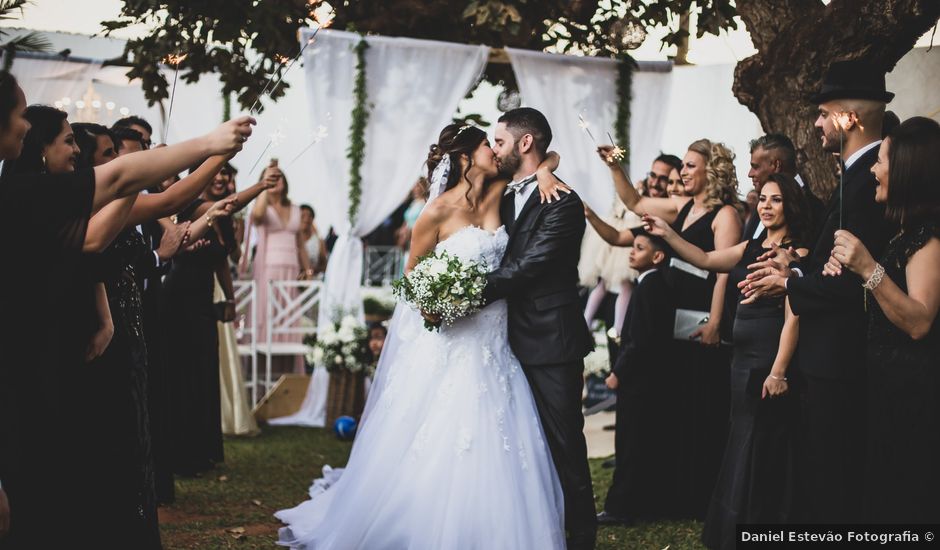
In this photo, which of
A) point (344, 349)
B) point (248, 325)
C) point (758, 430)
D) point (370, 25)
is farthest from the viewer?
point (248, 325)

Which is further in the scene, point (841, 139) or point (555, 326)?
point (555, 326)

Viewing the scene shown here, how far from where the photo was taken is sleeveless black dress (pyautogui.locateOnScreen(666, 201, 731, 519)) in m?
6.32

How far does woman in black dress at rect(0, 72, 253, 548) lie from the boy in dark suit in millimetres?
3779

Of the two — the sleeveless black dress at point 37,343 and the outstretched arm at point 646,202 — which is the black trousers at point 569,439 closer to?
the outstretched arm at point 646,202

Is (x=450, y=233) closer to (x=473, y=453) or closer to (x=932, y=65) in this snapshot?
(x=473, y=453)

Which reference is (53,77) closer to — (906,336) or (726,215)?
(726,215)

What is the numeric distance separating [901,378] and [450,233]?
2.51m

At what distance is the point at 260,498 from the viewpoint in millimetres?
6816

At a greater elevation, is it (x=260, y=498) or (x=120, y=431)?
(x=120, y=431)

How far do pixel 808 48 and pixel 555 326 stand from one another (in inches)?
105

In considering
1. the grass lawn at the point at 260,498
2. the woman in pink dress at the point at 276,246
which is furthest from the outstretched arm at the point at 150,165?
the woman in pink dress at the point at 276,246

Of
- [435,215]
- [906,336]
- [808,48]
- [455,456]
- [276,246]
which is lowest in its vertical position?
[455,456]

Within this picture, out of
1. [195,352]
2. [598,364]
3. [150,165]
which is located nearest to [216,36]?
[195,352]

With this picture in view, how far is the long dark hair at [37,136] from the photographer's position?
3654 millimetres
